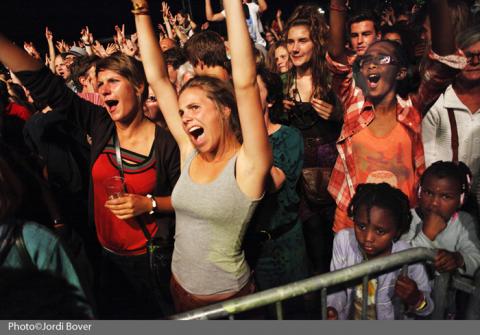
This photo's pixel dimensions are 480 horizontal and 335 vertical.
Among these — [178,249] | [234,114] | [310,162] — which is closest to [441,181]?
[310,162]

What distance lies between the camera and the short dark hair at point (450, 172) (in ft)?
7.58

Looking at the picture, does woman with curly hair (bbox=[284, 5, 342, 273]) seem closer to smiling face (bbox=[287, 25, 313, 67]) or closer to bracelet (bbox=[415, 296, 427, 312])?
smiling face (bbox=[287, 25, 313, 67])

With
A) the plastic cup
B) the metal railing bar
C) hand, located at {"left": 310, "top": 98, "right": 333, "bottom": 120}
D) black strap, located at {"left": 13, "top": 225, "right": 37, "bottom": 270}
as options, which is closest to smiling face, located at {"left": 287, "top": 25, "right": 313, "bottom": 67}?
hand, located at {"left": 310, "top": 98, "right": 333, "bottom": 120}

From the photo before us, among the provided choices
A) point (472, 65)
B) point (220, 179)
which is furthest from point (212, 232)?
point (472, 65)

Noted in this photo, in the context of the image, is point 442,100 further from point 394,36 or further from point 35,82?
point 35,82

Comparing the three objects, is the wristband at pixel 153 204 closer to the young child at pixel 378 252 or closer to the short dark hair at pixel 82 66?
the young child at pixel 378 252

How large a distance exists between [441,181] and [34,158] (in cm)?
244

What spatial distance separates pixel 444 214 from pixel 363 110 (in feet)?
2.46

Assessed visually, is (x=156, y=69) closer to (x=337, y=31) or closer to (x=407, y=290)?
(x=337, y=31)

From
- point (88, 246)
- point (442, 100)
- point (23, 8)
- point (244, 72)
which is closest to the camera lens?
point (244, 72)

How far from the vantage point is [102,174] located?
2.37m

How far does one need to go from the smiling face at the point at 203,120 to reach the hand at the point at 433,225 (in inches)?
50.1

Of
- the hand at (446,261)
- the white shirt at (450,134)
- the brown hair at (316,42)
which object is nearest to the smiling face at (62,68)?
the brown hair at (316,42)

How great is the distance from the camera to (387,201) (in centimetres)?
224
